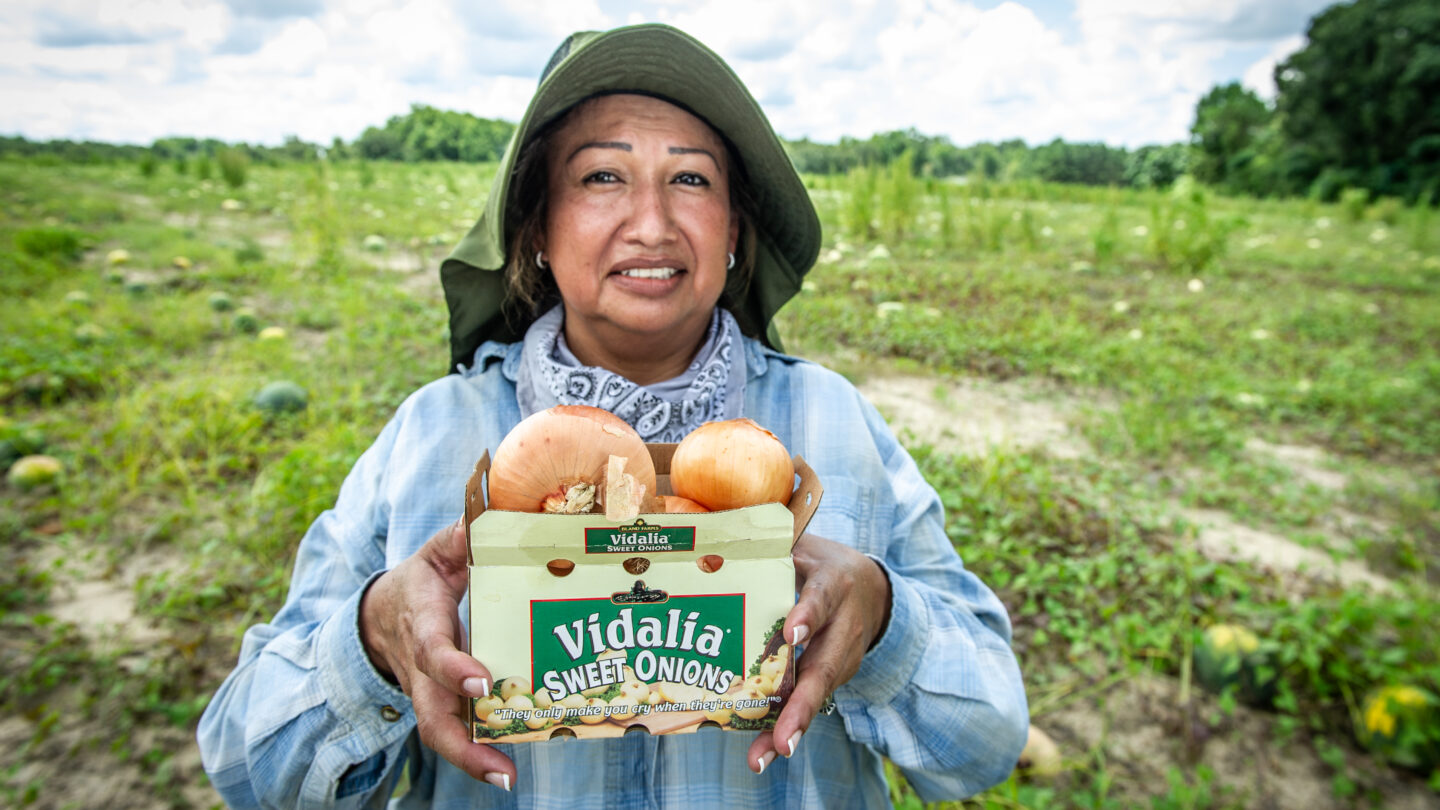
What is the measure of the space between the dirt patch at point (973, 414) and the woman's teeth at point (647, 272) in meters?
2.42

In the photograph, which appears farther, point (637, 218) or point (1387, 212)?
point (1387, 212)

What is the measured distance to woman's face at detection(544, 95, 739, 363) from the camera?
1.35 metres

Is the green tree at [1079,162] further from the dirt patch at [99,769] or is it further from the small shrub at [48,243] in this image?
the dirt patch at [99,769]

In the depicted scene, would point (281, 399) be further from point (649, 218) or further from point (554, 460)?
point (554, 460)

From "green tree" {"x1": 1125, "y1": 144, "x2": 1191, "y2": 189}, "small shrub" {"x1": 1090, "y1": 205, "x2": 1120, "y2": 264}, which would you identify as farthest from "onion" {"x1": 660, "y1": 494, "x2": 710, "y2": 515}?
"green tree" {"x1": 1125, "y1": 144, "x2": 1191, "y2": 189}

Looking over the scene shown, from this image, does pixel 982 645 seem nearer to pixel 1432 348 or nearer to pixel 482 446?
pixel 482 446

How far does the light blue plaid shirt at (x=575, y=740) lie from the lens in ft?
3.77

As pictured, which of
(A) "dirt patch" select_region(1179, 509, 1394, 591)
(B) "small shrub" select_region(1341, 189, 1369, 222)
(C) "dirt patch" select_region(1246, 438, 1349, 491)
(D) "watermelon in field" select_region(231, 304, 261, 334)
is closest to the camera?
(A) "dirt patch" select_region(1179, 509, 1394, 591)

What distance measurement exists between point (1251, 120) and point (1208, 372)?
114ft

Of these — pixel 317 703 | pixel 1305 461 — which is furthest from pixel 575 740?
pixel 1305 461

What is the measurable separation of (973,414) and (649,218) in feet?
10.7

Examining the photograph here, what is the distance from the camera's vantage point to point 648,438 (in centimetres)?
132

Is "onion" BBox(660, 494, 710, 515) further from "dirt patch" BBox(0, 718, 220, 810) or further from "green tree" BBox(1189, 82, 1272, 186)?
"green tree" BBox(1189, 82, 1272, 186)

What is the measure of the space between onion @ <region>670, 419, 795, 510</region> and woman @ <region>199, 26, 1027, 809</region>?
13 cm
